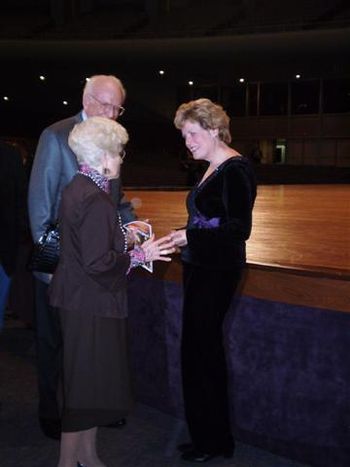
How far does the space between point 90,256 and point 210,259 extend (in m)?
0.66

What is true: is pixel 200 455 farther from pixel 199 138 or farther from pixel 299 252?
pixel 299 252

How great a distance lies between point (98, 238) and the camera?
2129 millimetres

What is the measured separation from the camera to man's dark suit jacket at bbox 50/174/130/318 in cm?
214

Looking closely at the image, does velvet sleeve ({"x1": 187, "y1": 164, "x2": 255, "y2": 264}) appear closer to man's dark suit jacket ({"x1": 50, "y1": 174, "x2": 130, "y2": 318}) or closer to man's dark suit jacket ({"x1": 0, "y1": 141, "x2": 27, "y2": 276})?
man's dark suit jacket ({"x1": 50, "y1": 174, "x2": 130, "y2": 318})

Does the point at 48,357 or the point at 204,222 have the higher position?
the point at 204,222

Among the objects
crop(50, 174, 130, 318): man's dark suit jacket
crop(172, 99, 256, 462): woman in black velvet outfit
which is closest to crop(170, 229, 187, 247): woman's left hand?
crop(172, 99, 256, 462): woman in black velvet outfit

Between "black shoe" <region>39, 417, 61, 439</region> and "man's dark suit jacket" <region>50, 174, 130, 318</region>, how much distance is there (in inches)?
41.2

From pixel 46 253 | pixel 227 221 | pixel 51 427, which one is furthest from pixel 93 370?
pixel 51 427

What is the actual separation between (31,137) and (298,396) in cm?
3168

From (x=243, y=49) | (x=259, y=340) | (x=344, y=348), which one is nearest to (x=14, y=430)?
(x=259, y=340)

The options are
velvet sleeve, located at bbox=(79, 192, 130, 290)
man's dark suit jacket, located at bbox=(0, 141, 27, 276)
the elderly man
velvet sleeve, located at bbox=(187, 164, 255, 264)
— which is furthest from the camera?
man's dark suit jacket, located at bbox=(0, 141, 27, 276)

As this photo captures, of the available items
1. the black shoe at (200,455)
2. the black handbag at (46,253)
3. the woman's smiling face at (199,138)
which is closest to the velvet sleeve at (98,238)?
the black handbag at (46,253)

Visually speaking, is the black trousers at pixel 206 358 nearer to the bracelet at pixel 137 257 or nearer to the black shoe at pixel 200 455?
the black shoe at pixel 200 455

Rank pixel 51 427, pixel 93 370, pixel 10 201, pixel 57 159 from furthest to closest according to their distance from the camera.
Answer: pixel 10 201 < pixel 51 427 < pixel 57 159 < pixel 93 370
